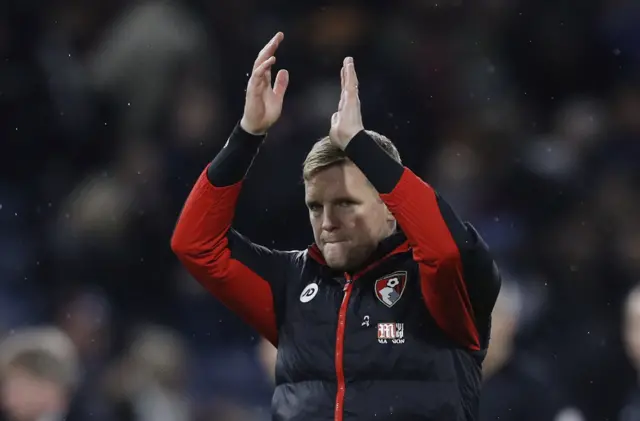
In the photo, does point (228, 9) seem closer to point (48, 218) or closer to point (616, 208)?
point (48, 218)

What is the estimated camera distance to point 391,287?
2631 millimetres

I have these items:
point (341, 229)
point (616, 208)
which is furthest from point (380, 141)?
point (616, 208)

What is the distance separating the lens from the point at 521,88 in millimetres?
6398

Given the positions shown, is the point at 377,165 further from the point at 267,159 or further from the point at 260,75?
the point at 267,159

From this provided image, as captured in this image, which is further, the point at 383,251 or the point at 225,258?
the point at 225,258

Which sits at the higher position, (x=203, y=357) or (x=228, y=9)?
(x=228, y=9)

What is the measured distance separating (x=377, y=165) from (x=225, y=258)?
0.48m

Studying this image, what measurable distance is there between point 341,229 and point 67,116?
3787mm

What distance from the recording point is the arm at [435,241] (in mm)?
2449

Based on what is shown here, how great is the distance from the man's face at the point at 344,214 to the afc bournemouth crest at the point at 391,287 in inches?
Result: 2.7

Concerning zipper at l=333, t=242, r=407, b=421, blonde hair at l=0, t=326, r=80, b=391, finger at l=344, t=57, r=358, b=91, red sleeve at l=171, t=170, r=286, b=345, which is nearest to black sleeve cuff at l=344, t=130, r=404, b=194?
finger at l=344, t=57, r=358, b=91

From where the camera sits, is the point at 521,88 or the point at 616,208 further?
the point at 521,88

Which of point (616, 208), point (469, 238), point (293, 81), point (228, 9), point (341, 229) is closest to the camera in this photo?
point (469, 238)

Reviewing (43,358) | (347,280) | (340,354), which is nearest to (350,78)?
(347,280)
